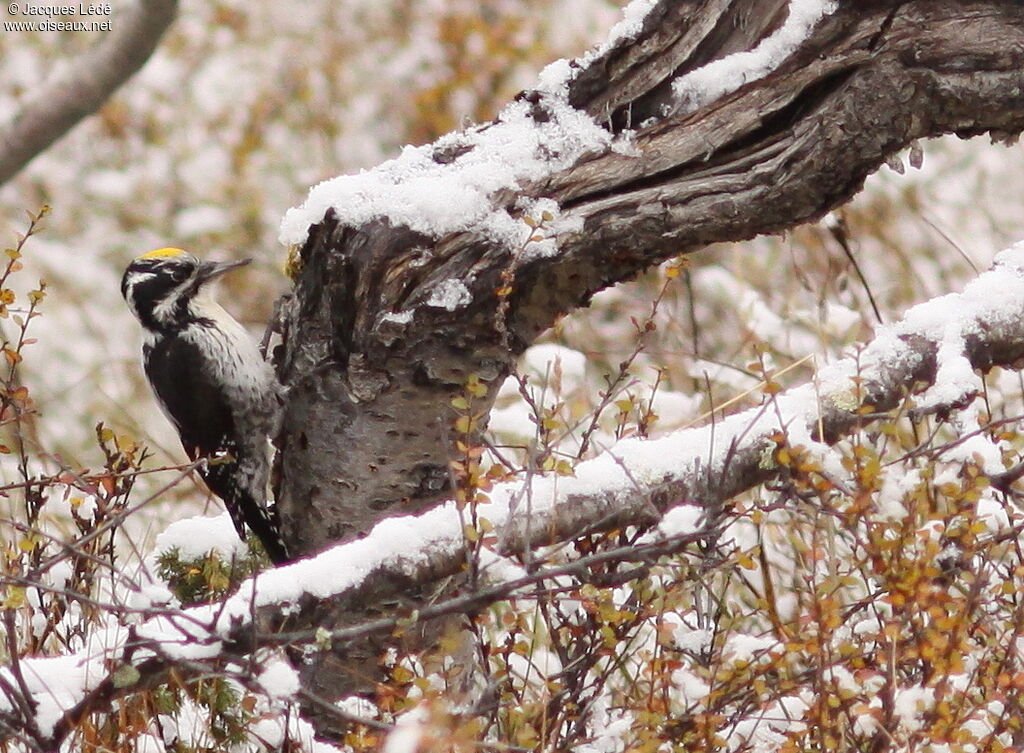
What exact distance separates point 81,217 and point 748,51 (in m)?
8.91

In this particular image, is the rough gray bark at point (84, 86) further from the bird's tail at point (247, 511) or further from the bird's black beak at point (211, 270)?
the bird's black beak at point (211, 270)

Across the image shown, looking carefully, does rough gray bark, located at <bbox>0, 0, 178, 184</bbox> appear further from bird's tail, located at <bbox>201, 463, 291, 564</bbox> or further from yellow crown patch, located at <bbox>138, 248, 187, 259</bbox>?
yellow crown patch, located at <bbox>138, 248, 187, 259</bbox>

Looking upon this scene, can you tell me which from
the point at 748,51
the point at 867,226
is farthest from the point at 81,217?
the point at 748,51

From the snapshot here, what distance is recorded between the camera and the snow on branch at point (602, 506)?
2621mm

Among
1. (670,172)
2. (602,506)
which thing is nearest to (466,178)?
(670,172)

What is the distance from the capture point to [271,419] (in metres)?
4.37

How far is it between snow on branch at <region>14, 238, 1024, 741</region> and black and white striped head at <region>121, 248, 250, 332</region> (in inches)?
82.9

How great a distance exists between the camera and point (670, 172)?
11.3 ft

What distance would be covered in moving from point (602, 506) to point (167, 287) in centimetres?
268

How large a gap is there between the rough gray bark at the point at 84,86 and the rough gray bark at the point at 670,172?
64 centimetres

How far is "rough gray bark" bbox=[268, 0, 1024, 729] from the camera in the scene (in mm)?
3361

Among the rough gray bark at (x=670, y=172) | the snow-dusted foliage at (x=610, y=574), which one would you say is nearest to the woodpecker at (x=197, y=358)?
the snow-dusted foliage at (x=610, y=574)

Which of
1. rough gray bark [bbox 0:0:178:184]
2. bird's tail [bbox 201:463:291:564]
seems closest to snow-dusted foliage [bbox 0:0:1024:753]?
bird's tail [bbox 201:463:291:564]

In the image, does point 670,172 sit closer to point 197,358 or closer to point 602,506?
point 602,506
